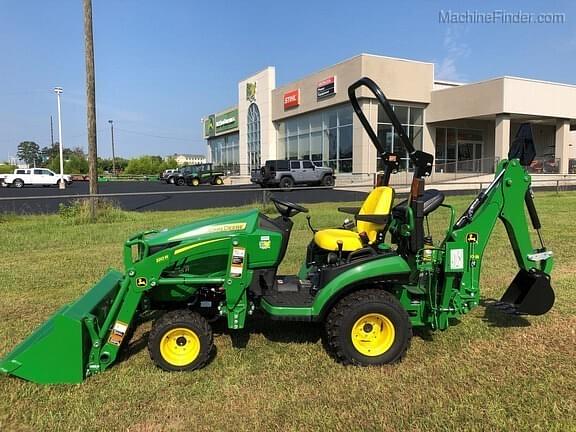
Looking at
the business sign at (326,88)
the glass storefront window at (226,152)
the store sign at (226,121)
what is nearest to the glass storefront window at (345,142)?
the business sign at (326,88)

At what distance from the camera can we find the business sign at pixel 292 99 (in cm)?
3497

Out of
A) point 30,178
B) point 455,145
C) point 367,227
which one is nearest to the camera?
point 367,227

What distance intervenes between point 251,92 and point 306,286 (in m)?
41.1

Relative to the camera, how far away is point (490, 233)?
12.4 ft

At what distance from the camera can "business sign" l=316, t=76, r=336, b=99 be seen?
30.3m

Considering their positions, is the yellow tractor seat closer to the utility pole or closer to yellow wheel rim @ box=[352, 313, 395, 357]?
yellow wheel rim @ box=[352, 313, 395, 357]

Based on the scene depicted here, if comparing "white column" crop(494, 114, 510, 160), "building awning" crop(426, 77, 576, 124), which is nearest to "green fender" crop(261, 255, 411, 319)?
"building awning" crop(426, 77, 576, 124)

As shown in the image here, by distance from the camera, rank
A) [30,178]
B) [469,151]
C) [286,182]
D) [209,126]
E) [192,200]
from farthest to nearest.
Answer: [209,126]
[30,178]
[469,151]
[286,182]
[192,200]

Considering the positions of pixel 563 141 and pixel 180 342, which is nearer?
pixel 180 342

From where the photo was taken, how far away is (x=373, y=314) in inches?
137

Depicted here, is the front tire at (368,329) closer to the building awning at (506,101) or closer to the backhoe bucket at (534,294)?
the backhoe bucket at (534,294)

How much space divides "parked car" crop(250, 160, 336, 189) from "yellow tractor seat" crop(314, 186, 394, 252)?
2209cm

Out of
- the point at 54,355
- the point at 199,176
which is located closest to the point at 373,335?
the point at 54,355

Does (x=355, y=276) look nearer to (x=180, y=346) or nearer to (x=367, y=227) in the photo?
(x=367, y=227)
